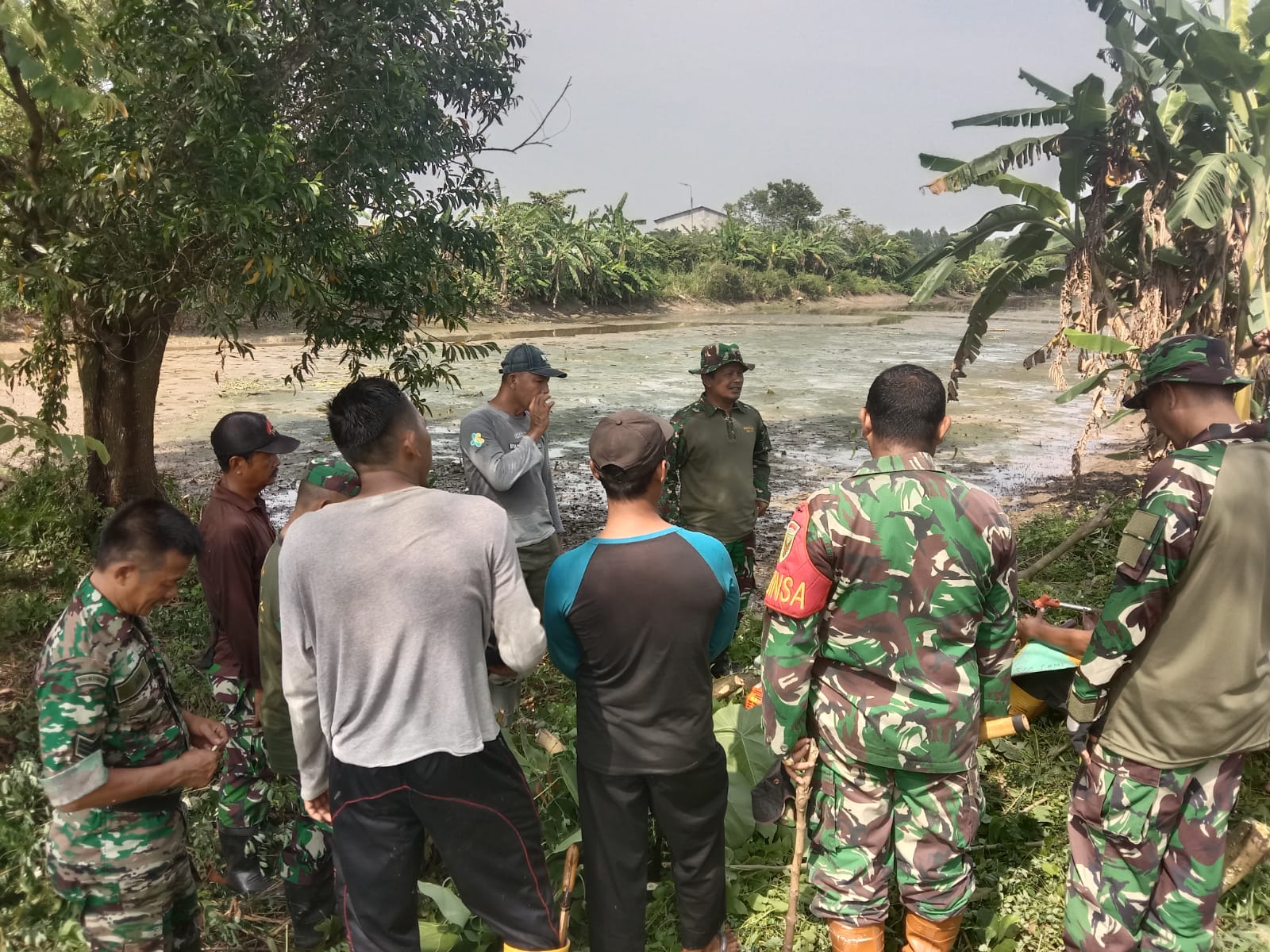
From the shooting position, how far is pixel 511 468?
380 centimetres

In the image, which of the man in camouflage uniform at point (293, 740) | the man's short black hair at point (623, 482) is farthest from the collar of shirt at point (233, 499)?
the man's short black hair at point (623, 482)

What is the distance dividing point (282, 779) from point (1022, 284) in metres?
7.89

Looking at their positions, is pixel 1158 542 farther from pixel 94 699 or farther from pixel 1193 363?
pixel 94 699

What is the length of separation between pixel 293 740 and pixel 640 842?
1.07m

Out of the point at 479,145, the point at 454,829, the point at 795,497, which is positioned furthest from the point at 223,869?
the point at 795,497

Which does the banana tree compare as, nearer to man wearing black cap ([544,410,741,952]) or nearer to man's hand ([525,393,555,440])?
man's hand ([525,393,555,440])

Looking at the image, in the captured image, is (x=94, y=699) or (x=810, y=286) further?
(x=810, y=286)

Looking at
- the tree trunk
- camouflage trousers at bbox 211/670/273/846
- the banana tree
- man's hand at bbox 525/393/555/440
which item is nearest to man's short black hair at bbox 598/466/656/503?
man's hand at bbox 525/393/555/440

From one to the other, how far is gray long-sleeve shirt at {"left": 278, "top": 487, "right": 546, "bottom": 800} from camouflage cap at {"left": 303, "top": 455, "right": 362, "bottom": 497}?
1.74ft

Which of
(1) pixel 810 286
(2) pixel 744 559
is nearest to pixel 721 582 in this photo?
(2) pixel 744 559

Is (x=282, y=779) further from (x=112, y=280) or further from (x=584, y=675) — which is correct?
(x=112, y=280)

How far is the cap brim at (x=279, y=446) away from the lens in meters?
3.05

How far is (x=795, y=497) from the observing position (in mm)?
8688

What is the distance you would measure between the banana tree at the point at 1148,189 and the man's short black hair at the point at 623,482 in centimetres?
465
